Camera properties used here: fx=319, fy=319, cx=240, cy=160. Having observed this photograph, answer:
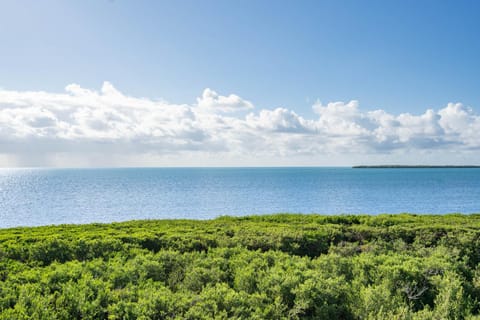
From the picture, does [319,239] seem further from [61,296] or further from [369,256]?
[61,296]

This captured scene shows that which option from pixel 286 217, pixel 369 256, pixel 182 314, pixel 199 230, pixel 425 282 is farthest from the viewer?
pixel 286 217

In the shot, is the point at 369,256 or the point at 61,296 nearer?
the point at 61,296

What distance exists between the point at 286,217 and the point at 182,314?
42.1 ft

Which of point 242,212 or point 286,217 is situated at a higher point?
point 286,217

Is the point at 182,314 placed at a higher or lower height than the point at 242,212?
higher

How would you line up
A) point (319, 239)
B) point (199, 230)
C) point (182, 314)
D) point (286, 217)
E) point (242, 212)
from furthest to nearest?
point (242, 212) < point (286, 217) < point (199, 230) < point (319, 239) < point (182, 314)

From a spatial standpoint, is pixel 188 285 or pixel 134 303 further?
pixel 188 285

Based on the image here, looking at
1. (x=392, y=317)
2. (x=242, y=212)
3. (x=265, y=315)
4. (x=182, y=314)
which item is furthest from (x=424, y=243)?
(x=242, y=212)

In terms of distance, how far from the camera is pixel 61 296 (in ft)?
17.2

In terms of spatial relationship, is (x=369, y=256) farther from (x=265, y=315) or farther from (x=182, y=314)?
(x=182, y=314)

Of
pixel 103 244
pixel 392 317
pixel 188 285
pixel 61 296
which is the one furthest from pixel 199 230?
pixel 392 317

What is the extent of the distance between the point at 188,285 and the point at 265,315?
6.30ft

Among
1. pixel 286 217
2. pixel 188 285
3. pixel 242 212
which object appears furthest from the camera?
pixel 242 212

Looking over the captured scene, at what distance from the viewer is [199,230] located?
12156 millimetres
